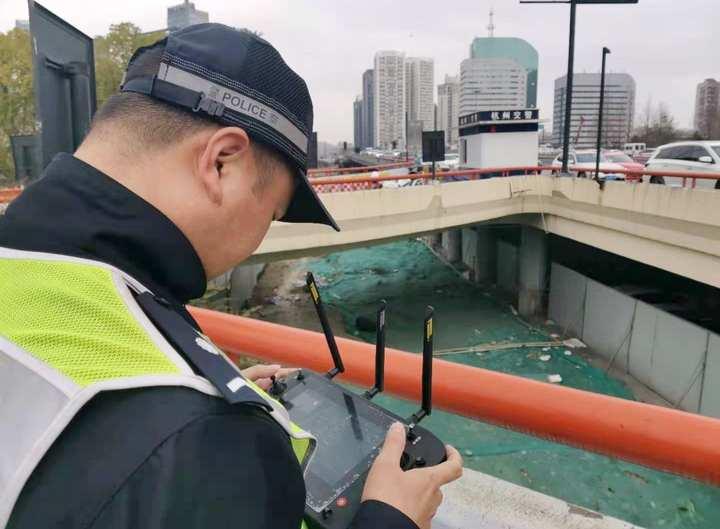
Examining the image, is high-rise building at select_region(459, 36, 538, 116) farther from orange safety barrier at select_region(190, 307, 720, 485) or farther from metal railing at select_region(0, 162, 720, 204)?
orange safety barrier at select_region(190, 307, 720, 485)

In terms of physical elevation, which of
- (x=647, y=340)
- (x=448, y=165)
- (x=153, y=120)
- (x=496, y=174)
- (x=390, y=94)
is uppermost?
(x=390, y=94)

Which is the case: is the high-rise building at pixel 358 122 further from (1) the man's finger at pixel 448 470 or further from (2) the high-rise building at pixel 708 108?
(1) the man's finger at pixel 448 470

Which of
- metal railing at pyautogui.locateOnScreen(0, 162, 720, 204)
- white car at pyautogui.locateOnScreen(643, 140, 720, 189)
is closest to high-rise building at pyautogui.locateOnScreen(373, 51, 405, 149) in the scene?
metal railing at pyautogui.locateOnScreen(0, 162, 720, 204)

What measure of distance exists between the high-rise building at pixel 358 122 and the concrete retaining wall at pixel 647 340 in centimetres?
7802

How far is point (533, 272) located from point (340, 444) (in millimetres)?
17021

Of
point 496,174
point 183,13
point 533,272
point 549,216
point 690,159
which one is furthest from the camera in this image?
point 533,272

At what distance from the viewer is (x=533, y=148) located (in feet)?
69.0

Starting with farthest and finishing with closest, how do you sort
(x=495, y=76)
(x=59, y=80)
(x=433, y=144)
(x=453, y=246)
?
(x=495, y=76) < (x=453, y=246) < (x=433, y=144) < (x=59, y=80)

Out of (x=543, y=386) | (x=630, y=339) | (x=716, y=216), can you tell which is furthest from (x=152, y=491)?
(x=630, y=339)

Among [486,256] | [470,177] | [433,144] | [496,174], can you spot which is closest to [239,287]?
[433,144]

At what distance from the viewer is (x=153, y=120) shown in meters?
0.86

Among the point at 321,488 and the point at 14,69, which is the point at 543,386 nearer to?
the point at 321,488

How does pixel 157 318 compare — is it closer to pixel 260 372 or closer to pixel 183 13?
pixel 260 372

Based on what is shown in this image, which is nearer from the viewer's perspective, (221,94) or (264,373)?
(221,94)
